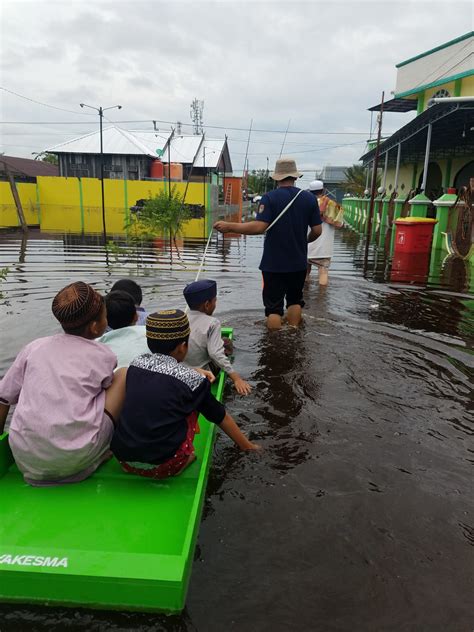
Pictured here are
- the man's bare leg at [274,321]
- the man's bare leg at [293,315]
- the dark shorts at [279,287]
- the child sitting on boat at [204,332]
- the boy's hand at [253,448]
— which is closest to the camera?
the boy's hand at [253,448]

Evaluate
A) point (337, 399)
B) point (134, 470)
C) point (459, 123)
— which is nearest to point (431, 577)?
point (134, 470)

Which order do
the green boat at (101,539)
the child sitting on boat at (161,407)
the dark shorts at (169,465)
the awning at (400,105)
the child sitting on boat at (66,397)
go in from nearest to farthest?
the green boat at (101,539) < the child sitting on boat at (66,397) < the child sitting on boat at (161,407) < the dark shorts at (169,465) < the awning at (400,105)

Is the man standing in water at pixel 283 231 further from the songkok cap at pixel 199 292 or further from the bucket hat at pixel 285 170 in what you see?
the songkok cap at pixel 199 292

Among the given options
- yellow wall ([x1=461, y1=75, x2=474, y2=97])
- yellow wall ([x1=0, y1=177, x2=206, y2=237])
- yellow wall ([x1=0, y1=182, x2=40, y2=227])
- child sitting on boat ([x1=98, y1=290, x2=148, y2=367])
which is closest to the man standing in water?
child sitting on boat ([x1=98, y1=290, x2=148, y2=367])

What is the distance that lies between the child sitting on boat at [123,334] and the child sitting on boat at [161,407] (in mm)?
522

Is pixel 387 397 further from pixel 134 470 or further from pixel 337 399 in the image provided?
pixel 134 470

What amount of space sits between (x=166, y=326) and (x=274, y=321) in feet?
10.5

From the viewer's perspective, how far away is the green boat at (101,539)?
1795 millimetres

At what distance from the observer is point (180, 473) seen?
258cm

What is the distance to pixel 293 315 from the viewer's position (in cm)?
577

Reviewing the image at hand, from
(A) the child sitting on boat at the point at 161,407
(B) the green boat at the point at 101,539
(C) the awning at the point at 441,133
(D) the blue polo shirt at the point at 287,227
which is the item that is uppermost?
(C) the awning at the point at 441,133

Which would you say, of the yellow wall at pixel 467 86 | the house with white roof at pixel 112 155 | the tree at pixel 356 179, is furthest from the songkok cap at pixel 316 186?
the tree at pixel 356 179

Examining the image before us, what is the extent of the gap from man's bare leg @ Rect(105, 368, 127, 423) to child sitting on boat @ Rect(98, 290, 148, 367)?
0.51 meters

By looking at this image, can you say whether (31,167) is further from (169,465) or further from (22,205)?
(169,465)
